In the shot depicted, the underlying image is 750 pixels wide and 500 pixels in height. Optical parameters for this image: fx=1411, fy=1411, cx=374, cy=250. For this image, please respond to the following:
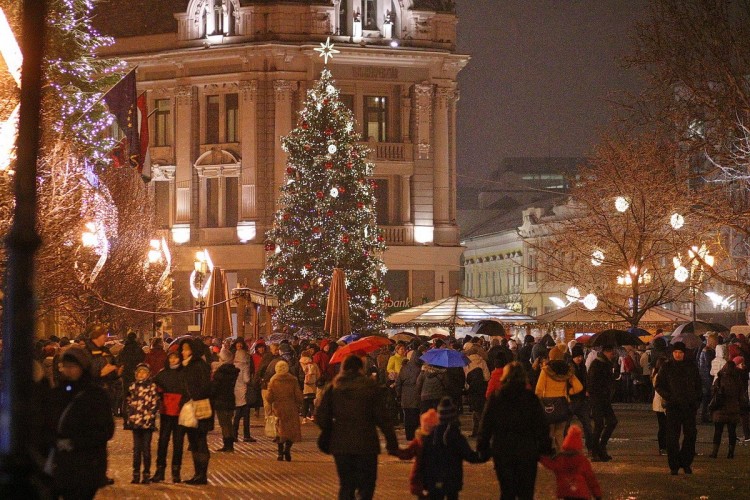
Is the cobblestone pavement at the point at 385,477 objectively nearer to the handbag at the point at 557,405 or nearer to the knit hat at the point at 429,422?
the handbag at the point at 557,405

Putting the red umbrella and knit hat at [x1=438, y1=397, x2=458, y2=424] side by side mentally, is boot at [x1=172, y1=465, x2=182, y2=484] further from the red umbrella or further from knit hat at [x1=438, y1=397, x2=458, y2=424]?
knit hat at [x1=438, y1=397, x2=458, y2=424]

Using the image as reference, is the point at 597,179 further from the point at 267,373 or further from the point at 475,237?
the point at 475,237

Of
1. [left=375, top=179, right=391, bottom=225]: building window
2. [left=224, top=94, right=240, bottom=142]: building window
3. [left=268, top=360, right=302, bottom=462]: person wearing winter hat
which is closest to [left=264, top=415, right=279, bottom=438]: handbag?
[left=268, top=360, right=302, bottom=462]: person wearing winter hat

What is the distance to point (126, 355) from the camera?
24328 millimetres

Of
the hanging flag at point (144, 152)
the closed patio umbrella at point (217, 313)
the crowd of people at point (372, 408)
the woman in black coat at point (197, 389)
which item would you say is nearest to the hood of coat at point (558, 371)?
the crowd of people at point (372, 408)

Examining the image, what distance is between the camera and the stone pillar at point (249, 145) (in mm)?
60562

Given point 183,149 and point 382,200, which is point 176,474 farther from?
point 183,149

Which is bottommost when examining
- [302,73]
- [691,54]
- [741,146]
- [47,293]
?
[47,293]

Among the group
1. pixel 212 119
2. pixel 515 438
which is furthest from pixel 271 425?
pixel 212 119

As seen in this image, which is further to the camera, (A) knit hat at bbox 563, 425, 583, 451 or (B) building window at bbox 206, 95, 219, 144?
(B) building window at bbox 206, 95, 219, 144

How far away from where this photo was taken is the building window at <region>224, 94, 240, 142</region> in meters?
61.9

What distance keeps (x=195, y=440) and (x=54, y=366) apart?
480 cm

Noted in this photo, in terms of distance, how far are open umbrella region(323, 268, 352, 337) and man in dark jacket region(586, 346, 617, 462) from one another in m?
18.3

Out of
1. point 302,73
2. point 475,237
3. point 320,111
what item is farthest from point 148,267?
A: point 475,237
